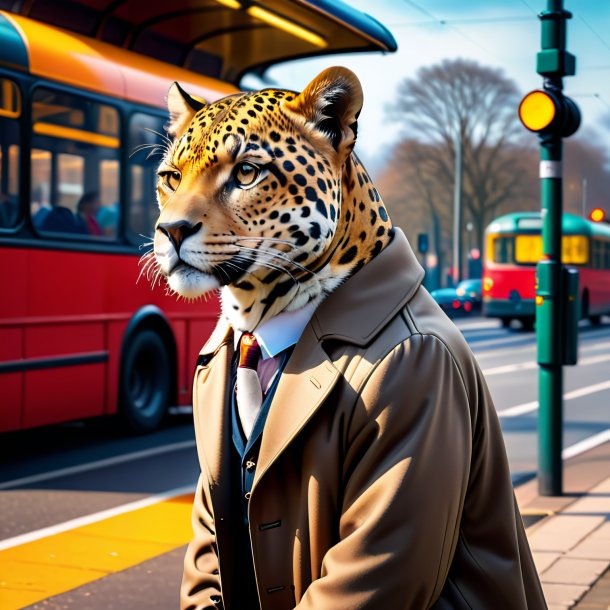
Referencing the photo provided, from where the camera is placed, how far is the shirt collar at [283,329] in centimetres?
191

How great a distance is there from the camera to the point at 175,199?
1814mm

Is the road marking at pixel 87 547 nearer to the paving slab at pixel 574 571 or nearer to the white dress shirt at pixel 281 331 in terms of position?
the paving slab at pixel 574 571

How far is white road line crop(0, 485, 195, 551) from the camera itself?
21.2 ft

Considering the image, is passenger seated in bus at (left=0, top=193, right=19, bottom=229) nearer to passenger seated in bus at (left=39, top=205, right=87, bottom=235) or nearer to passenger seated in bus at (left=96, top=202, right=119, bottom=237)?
passenger seated in bus at (left=39, top=205, right=87, bottom=235)

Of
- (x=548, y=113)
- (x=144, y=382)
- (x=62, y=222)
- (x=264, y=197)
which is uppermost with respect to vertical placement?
(x=548, y=113)

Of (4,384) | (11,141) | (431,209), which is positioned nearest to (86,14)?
(11,141)

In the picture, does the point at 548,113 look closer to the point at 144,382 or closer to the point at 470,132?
the point at 144,382

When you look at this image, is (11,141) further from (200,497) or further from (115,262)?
(200,497)

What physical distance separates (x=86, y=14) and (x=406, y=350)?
9.18m

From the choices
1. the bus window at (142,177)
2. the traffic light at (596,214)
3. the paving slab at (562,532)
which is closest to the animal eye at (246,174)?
the paving slab at (562,532)

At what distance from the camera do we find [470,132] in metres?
58.1

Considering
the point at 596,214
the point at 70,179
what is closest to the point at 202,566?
the point at 70,179

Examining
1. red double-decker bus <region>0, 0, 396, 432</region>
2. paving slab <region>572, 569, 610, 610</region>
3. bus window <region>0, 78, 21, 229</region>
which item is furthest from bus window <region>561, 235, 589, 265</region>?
bus window <region>0, 78, 21, 229</region>

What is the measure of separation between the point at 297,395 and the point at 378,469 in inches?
6.8
